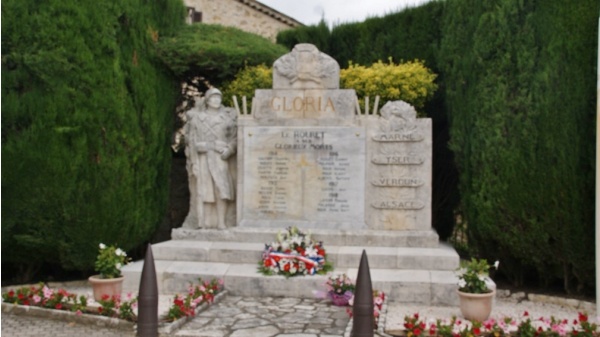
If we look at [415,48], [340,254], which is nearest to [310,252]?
[340,254]

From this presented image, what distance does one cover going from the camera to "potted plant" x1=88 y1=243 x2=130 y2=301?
682 cm

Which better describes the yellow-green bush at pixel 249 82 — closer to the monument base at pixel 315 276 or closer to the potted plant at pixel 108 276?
the monument base at pixel 315 276

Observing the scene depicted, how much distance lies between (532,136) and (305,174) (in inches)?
117

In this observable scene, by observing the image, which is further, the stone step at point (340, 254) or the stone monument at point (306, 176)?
the stone monument at point (306, 176)

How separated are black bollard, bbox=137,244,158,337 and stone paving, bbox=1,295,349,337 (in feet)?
2.21

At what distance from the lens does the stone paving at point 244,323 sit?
5711 millimetres

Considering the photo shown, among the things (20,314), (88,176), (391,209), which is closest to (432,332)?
(391,209)

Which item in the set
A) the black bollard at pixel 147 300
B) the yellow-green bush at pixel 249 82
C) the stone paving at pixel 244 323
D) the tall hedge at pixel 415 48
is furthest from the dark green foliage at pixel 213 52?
the black bollard at pixel 147 300

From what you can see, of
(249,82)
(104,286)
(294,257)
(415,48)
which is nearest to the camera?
(104,286)

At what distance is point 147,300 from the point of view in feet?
16.4

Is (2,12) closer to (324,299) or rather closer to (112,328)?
(112,328)

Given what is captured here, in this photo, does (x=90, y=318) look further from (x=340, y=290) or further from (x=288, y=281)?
(x=340, y=290)

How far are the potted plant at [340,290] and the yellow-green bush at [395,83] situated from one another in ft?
11.8

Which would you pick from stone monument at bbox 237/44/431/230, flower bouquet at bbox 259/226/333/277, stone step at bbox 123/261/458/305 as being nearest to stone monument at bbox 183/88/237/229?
stone monument at bbox 237/44/431/230
